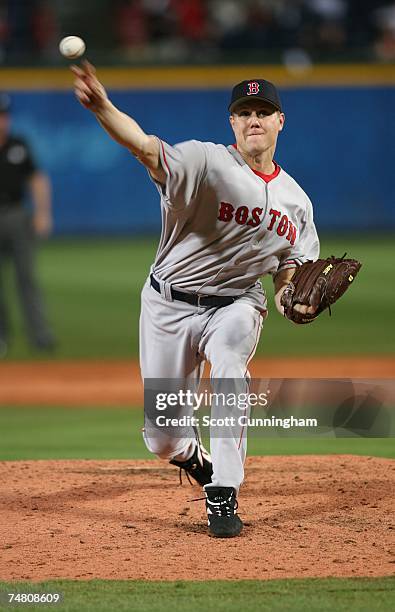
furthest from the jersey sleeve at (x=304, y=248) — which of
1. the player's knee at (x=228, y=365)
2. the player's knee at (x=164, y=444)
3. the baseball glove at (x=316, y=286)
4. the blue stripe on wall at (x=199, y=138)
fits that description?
the blue stripe on wall at (x=199, y=138)

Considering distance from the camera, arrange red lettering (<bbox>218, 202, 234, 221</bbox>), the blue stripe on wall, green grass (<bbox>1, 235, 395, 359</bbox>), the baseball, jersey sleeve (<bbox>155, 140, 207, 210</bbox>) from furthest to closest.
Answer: the blue stripe on wall < green grass (<bbox>1, 235, 395, 359</bbox>) < red lettering (<bbox>218, 202, 234, 221</bbox>) < jersey sleeve (<bbox>155, 140, 207, 210</bbox>) < the baseball

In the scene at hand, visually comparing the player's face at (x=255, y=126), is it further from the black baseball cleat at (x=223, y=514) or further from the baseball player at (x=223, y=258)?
the black baseball cleat at (x=223, y=514)

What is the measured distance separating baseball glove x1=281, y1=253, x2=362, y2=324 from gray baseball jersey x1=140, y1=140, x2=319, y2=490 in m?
0.14

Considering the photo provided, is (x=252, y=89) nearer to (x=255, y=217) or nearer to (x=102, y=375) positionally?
(x=255, y=217)

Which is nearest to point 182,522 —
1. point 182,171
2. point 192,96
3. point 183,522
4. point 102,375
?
point 183,522

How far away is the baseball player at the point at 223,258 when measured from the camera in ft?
15.1

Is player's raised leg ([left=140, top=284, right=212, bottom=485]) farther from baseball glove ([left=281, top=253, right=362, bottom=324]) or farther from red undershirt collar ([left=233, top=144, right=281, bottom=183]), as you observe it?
red undershirt collar ([left=233, top=144, right=281, bottom=183])

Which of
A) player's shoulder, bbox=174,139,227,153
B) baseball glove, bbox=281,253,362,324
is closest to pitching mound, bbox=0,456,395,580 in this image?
baseball glove, bbox=281,253,362,324

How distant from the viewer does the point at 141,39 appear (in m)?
20.8

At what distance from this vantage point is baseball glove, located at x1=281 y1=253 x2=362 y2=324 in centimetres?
481

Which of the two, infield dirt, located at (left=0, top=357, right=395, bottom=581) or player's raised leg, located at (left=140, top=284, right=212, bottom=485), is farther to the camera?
player's raised leg, located at (left=140, top=284, right=212, bottom=485)

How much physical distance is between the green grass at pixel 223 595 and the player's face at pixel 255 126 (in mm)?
1939

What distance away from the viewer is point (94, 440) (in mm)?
7477

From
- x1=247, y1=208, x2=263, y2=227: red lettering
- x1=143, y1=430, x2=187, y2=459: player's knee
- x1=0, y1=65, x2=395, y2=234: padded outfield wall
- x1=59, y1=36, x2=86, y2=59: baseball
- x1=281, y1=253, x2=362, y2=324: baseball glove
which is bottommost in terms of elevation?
x1=143, y1=430, x2=187, y2=459: player's knee
